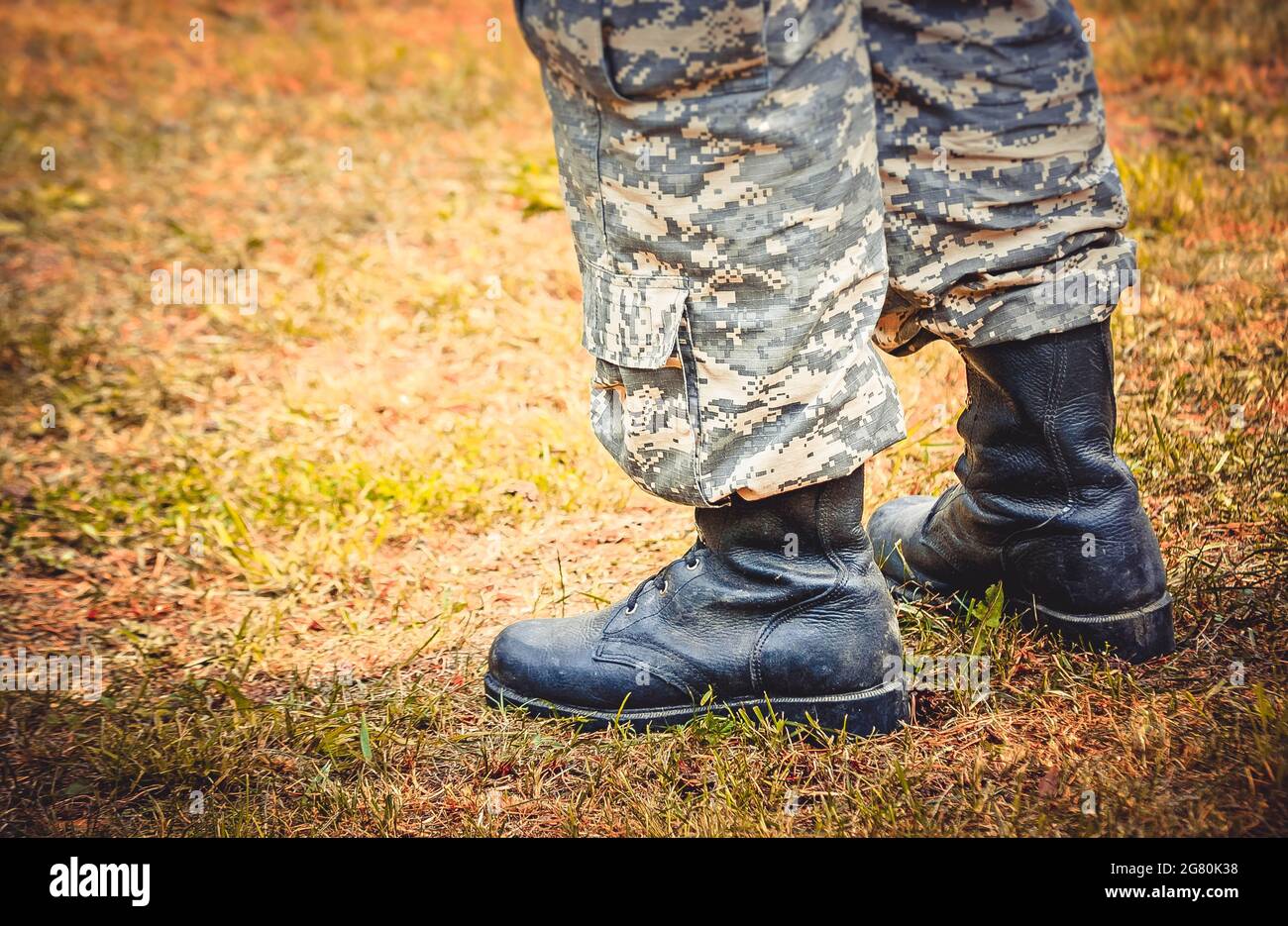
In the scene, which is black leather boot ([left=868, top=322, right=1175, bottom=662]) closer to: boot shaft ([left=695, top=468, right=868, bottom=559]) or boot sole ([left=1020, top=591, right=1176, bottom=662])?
boot sole ([left=1020, top=591, right=1176, bottom=662])

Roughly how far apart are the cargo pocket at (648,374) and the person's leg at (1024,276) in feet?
1.12

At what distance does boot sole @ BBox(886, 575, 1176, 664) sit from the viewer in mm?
1489

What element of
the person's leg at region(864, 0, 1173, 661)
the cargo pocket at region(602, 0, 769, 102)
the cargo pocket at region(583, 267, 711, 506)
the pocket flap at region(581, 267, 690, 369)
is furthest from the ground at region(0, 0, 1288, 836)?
the cargo pocket at region(602, 0, 769, 102)

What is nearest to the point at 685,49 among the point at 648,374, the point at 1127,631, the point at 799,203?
the point at 799,203

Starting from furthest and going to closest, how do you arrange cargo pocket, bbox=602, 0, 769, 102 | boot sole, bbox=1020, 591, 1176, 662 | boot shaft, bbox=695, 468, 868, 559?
boot sole, bbox=1020, 591, 1176, 662 < boot shaft, bbox=695, 468, 868, 559 < cargo pocket, bbox=602, 0, 769, 102

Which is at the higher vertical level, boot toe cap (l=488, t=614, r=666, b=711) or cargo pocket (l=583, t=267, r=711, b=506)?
cargo pocket (l=583, t=267, r=711, b=506)

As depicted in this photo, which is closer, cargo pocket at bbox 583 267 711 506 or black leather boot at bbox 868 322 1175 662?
cargo pocket at bbox 583 267 711 506

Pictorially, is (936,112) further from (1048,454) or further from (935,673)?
(935,673)

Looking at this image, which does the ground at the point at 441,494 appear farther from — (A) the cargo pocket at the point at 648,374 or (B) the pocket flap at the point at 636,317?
(B) the pocket flap at the point at 636,317

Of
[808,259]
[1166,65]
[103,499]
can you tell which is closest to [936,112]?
[808,259]

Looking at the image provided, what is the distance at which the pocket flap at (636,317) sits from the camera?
1232 millimetres

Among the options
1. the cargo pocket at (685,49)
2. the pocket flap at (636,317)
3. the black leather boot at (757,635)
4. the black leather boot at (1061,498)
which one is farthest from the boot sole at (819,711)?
the cargo pocket at (685,49)

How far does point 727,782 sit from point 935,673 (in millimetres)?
356

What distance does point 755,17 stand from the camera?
42.9 inches
